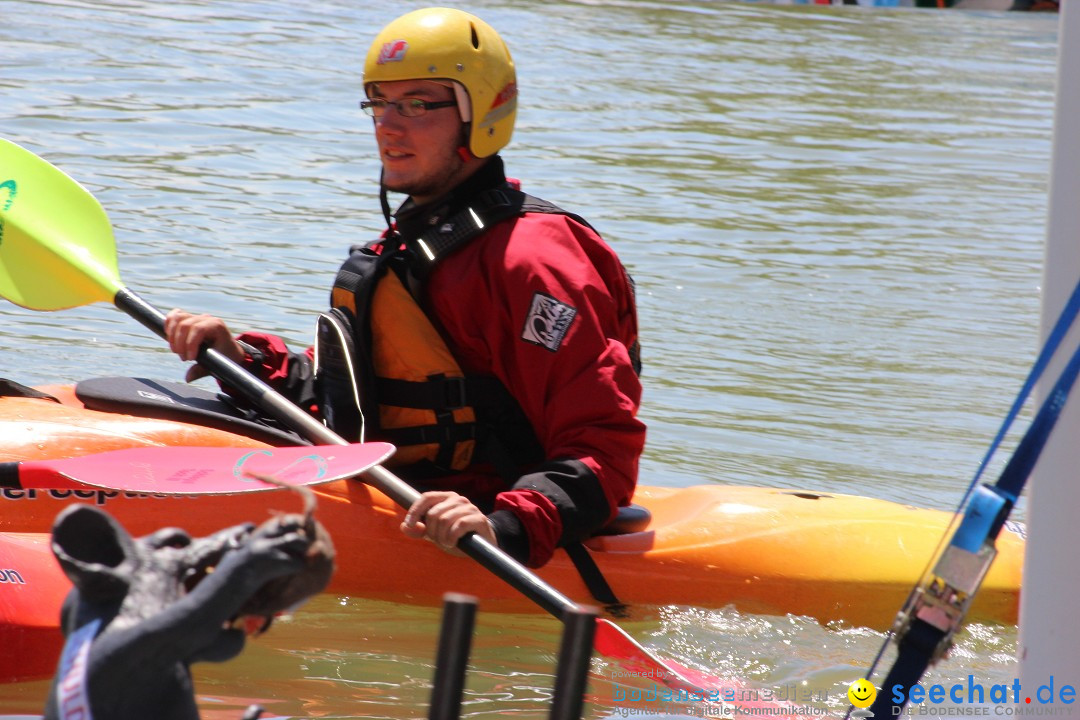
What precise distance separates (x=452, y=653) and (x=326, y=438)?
1.76 m

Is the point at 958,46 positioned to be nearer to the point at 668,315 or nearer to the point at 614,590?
the point at 668,315

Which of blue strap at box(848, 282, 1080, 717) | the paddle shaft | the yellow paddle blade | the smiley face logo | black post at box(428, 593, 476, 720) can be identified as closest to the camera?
black post at box(428, 593, 476, 720)

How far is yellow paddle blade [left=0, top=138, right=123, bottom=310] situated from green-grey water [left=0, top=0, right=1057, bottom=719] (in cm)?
117

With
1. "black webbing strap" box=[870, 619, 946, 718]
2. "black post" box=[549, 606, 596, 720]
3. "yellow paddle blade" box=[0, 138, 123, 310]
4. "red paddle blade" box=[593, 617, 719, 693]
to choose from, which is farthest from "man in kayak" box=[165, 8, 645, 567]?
"black post" box=[549, 606, 596, 720]

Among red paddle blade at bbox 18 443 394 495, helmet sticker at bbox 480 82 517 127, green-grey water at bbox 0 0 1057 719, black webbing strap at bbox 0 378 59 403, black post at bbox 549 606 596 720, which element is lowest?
green-grey water at bbox 0 0 1057 719

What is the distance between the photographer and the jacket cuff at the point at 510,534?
101 inches

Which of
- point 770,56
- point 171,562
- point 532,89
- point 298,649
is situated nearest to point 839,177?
point 532,89

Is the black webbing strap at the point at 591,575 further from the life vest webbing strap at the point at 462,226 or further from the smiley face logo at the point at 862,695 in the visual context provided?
the smiley face logo at the point at 862,695

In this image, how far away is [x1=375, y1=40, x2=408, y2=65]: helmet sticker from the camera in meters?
2.84

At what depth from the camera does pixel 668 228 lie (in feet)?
25.6

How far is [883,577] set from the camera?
299 cm

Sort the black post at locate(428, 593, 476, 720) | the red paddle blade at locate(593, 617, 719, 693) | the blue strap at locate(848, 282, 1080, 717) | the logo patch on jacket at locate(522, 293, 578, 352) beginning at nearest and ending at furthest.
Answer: the black post at locate(428, 593, 476, 720) → the blue strap at locate(848, 282, 1080, 717) → the red paddle blade at locate(593, 617, 719, 693) → the logo patch on jacket at locate(522, 293, 578, 352)

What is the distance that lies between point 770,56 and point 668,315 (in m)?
9.12

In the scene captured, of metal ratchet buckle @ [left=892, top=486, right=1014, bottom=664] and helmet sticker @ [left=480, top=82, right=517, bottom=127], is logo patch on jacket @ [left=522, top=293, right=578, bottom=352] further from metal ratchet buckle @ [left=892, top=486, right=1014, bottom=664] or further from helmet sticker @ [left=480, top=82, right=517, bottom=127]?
metal ratchet buckle @ [left=892, top=486, right=1014, bottom=664]
